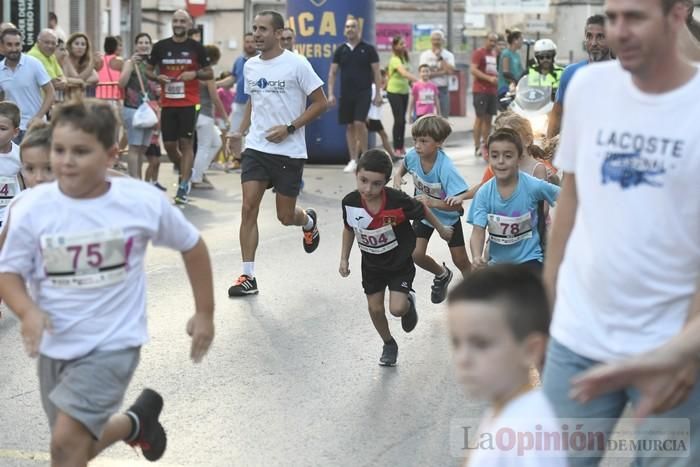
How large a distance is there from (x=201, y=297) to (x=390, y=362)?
3023mm

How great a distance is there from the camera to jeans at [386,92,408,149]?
2092cm

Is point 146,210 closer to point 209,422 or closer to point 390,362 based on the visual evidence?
point 209,422

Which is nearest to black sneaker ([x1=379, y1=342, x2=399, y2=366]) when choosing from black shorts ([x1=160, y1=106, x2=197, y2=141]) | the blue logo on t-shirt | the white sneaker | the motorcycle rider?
the blue logo on t-shirt

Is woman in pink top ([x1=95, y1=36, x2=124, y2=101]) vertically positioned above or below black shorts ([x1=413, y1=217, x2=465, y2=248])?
above

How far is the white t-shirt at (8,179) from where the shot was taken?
8.43 m

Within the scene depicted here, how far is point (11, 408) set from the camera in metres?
6.65

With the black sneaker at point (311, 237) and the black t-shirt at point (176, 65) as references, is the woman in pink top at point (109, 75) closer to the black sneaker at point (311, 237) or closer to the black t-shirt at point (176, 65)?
the black t-shirt at point (176, 65)

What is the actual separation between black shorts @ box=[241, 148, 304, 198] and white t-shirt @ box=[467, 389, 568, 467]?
6955mm

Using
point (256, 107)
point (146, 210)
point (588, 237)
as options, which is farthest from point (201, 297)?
point (256, 107)

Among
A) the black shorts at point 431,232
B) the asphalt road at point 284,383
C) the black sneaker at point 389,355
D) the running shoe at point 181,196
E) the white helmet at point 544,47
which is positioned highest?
the white helmet at point 544,47

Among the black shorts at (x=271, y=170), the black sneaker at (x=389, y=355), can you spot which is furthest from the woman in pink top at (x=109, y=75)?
the black sneaker at (x=389, y=355)

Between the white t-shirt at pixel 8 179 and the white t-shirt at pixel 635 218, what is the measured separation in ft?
18.0

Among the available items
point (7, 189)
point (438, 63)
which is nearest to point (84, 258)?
point (7, 189)

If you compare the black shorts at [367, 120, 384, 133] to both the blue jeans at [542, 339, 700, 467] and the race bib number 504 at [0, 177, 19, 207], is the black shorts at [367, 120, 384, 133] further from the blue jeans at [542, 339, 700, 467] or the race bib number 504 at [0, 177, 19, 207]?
the blue jeans at [542, 339, 700, 467]
